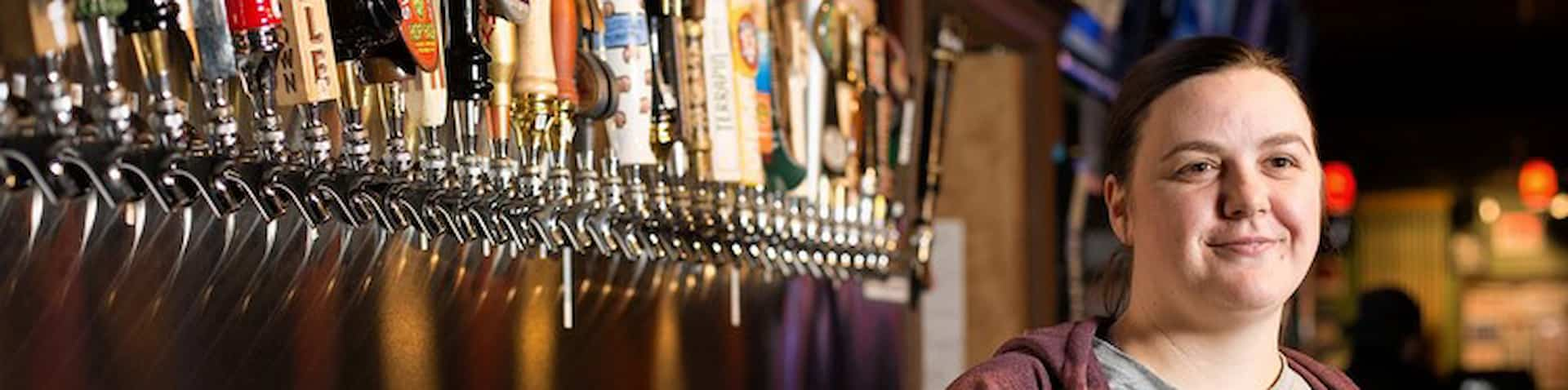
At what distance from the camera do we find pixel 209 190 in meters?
1.63

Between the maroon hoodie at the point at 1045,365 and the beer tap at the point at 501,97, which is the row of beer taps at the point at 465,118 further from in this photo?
the maroon hoodie at the point at 1045,365

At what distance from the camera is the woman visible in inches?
73.6

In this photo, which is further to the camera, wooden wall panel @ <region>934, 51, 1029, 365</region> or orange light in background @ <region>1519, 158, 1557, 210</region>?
orange light in background @ <region>1519, 158, 1557, 210</region>

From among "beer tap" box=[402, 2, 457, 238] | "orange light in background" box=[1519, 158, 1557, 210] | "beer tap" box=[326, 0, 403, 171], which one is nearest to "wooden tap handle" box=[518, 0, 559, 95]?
"beer tap" box=[402, 2, 457, 238]

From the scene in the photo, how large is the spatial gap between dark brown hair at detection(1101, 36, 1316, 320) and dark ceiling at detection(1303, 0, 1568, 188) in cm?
724

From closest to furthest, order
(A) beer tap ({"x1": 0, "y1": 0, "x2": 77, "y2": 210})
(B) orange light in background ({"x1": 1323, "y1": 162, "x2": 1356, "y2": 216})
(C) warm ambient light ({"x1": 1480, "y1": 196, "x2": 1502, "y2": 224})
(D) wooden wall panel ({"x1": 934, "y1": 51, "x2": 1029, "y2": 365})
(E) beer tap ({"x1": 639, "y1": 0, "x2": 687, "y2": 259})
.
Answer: (A) beer tap ({"x1": 0, "y1": 0, "x2": 77, "y2": 210}) < (E) beer tap ({"x1": 639, "y1": 0, "x2": 687, "y2": 259}) < (D) wooden wall panel ({"x1": 934, "y1": 51, "x2": 1029, "y2": 365}) < (B) orange light in background ({"x1": 1323, "y1": 162, "x2": 1356, "y2": 216}) < (C) warm ambient light ({"x1": 1480, "y1": 196, "x2": 1502, "y2": 224})

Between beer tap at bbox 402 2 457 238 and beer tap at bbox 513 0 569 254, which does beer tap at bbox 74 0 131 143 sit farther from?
beer tap at bbox 513 0 569 254

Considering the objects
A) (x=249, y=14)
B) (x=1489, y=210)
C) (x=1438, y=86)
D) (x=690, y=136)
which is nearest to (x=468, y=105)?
(x=249, y=14)

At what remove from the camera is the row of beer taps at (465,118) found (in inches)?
59.4

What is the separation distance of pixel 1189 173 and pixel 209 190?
0.88 metres

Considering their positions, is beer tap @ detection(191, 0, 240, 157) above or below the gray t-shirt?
above

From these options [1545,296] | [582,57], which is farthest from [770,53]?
[1545,296]

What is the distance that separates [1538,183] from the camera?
1116 centimetres

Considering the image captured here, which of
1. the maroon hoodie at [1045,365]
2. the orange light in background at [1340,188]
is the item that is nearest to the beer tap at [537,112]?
the maroon hoodie at [1045,365]
